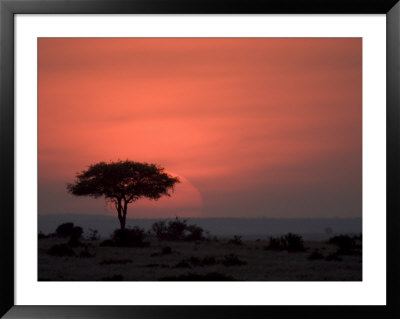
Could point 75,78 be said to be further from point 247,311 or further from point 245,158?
point 247,311

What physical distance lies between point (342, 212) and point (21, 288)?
6057 millimetres

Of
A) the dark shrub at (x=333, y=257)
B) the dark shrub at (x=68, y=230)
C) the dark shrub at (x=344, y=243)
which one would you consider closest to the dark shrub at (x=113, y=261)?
the dark shrub at (x=68, y=230)

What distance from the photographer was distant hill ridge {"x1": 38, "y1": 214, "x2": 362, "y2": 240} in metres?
8.80

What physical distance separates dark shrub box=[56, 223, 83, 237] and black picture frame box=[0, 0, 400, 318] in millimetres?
5762

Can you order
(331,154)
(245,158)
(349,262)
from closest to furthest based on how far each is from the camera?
(331,154), (245,158), (349,262)

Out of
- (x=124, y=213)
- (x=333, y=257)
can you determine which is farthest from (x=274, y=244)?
(x=124, y=213)

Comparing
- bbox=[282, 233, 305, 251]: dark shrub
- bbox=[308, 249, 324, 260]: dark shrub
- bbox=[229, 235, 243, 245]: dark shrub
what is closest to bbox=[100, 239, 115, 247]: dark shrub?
bbox=[229, 235, 243, 245]: dark shrub

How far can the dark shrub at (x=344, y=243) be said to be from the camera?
30.0 feet

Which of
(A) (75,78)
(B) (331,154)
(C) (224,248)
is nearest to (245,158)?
(B) (331,154)

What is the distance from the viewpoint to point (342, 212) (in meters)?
8.56

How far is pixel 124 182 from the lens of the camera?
1245cm

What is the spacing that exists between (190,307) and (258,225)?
5686mm

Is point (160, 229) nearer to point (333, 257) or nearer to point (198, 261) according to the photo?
point (198, 261)

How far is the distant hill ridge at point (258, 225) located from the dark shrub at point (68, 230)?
150 mm
